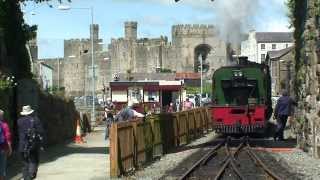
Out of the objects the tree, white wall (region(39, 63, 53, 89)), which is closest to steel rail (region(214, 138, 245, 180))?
the tree

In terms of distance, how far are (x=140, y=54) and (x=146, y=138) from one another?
112m

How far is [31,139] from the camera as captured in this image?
14391 millimetres

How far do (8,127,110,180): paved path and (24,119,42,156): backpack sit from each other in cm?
291

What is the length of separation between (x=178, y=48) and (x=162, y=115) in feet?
372

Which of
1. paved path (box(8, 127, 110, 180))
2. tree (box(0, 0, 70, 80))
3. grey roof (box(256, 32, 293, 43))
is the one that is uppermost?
grey roof (box(256, 32, 293, 43))

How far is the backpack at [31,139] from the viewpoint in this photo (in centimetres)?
1437

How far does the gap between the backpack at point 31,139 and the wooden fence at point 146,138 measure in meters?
2.82

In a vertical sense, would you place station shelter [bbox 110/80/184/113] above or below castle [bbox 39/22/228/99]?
below

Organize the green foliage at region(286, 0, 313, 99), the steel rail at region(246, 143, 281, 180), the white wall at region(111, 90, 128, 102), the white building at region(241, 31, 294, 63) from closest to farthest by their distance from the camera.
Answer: the steel rail at region(246, 143, 281, 180)
the green foliage at region(286, 0, 313, 99)
the white wall at region(111, 90, 128, 102)
the white building at region(241, 31, 294, 63)

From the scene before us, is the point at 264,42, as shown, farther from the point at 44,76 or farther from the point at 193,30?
the point at 44,76

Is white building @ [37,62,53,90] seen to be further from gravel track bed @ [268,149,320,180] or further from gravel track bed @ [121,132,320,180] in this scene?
gravel track bed @ [268,149,320,180]

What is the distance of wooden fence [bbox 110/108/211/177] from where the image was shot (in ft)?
56.7

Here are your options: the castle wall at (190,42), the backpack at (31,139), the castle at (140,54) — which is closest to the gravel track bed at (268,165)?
the backpack at (31,139)

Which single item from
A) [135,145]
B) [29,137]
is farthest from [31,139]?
[135,145]
